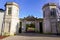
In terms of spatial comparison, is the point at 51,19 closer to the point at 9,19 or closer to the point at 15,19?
the point at 15,19

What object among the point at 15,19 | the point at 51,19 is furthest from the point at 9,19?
the point at 51,19

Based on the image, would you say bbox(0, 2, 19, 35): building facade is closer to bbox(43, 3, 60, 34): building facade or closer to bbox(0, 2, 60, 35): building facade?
bbox(0, 2, 60, 35): building facade

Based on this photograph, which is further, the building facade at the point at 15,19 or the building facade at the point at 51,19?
the building facade at the point at 51,19

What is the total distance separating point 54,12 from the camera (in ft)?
61.6

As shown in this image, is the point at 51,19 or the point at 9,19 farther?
the point at 51,19

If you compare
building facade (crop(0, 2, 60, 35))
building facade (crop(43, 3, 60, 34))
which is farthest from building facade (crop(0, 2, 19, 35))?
building facade (crop(43, 3, 60, 34))

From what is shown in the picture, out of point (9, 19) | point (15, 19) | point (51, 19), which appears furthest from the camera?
point (51, 19)

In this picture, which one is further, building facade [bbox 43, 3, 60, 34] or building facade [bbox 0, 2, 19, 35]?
building facade [bbox 43, 3, 60, 34]

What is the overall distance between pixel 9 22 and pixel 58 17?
928cm

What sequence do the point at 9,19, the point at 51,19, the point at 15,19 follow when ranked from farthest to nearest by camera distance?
the point at 51,19 → the point at 15,19 → the point at 9,19

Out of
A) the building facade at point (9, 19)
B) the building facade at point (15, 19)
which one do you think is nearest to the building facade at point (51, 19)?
the building facade at point (15, 19)

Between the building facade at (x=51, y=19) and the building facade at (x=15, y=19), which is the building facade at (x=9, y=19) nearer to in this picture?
the building facade at (x=15, y=19)

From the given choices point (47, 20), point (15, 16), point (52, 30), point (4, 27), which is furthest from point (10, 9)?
point (52, 30)

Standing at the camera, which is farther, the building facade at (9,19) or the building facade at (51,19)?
the building facade at (51,19)
